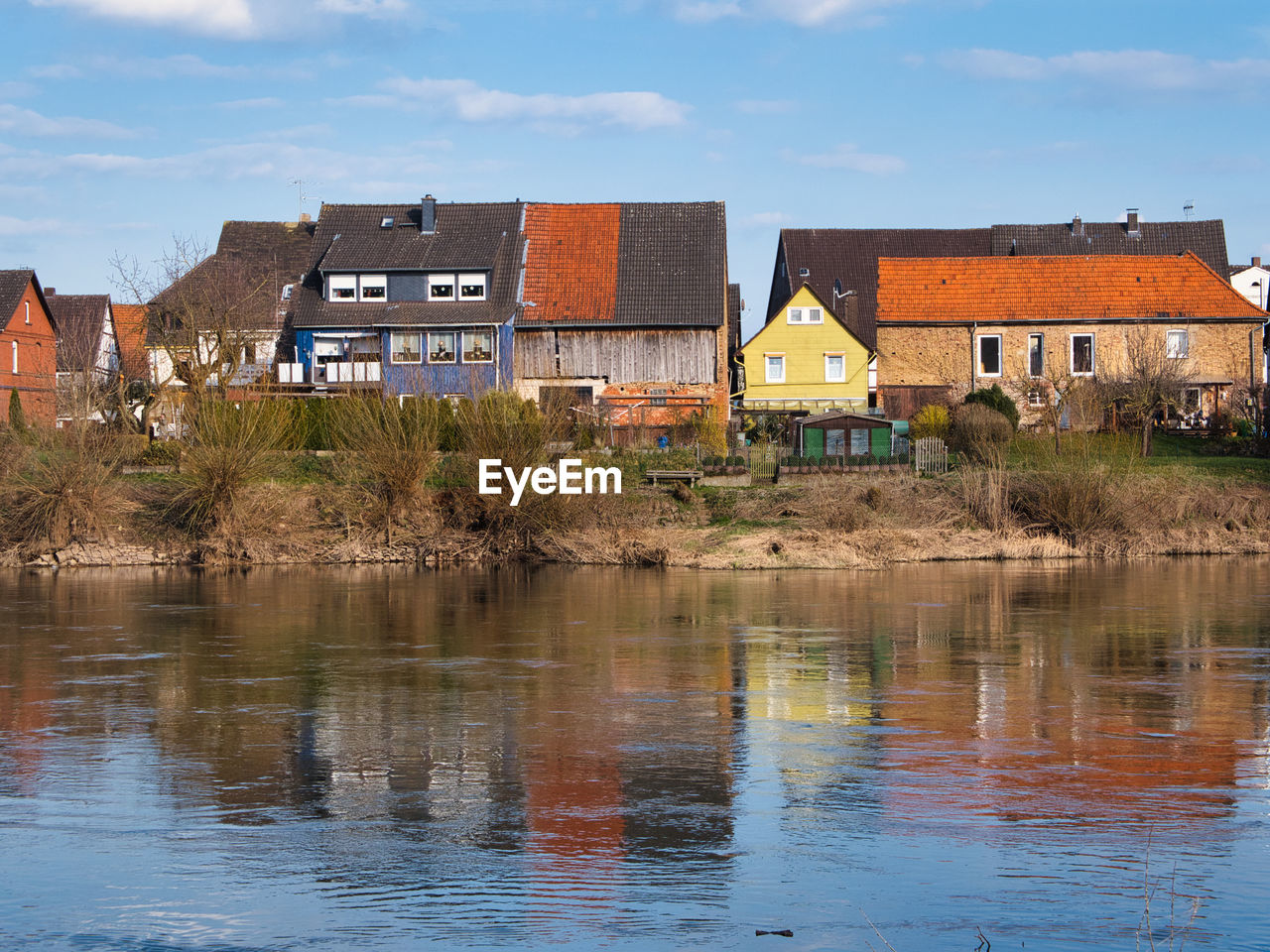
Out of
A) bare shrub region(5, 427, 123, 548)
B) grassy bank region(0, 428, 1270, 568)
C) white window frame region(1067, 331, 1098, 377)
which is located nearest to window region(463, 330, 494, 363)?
grassy bank region(0, 428, 1270, 568)

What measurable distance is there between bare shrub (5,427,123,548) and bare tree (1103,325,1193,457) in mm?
29350

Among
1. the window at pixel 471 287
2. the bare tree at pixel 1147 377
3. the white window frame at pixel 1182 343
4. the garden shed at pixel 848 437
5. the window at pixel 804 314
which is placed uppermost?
the window at pixel 471 287

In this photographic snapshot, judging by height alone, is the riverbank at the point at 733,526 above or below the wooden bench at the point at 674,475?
below

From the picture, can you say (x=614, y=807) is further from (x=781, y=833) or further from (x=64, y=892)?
(x=64, y=892)

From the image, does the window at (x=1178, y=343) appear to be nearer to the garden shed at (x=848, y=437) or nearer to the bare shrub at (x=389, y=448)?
the garden shed at (x=848, y=437)

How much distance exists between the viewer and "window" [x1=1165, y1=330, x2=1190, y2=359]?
52.0 m

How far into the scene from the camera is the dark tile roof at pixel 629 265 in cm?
5178

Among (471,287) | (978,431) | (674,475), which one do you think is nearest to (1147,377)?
(978,431)

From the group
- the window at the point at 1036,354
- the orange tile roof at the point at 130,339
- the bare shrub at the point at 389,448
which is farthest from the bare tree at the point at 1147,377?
the orange tile roof at the point at 130,339

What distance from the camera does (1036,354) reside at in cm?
5312

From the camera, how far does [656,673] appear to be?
1847cm

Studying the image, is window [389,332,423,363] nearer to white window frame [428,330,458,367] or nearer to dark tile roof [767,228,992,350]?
Result: white window frame [428,330,458,367]

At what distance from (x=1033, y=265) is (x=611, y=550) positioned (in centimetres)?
2906

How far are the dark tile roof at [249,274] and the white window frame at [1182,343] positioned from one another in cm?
3439
